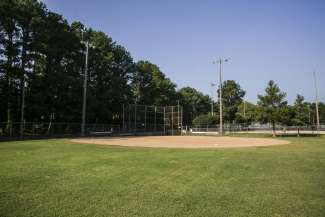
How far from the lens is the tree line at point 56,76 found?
118 ft

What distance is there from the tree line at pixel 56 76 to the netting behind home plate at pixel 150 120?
207 inches

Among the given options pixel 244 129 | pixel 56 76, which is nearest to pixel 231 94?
pixel 244 129

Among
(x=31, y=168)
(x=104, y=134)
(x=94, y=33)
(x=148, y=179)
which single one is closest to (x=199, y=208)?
(x=148, y=179)

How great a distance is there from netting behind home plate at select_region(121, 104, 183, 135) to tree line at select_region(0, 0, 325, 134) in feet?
17.2

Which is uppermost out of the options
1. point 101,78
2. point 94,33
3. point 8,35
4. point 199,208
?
point 94,33

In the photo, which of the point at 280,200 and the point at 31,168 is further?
the point at 31,168

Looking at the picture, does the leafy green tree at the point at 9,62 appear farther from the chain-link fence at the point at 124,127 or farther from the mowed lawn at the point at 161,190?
the mowed lawn at the point at 161,190

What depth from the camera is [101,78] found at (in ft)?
169

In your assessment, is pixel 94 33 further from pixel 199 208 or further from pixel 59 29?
pixel 199 208

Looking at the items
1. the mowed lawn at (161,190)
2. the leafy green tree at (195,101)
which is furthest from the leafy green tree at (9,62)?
the leafy green tree at (195,101)

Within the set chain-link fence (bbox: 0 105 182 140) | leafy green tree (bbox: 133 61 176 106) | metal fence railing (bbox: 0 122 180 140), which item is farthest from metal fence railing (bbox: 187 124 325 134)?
leafy green tree (bbox: 133 61 176 106)

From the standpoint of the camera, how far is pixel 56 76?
1564 inches

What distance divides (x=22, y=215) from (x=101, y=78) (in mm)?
48445

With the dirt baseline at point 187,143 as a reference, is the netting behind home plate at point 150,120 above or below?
above
